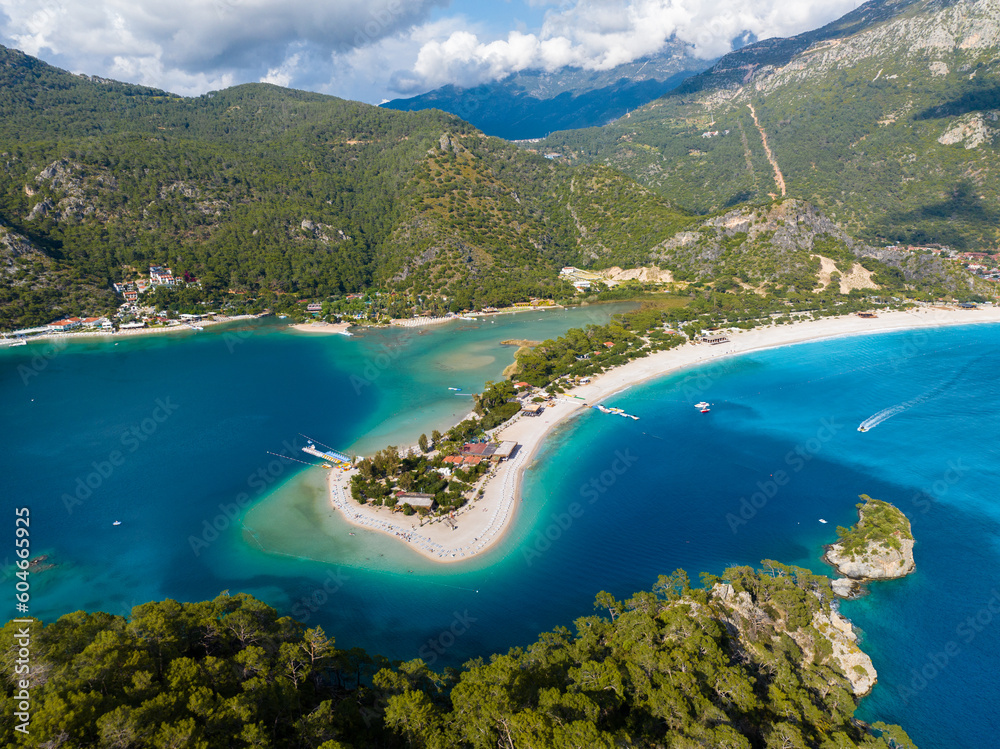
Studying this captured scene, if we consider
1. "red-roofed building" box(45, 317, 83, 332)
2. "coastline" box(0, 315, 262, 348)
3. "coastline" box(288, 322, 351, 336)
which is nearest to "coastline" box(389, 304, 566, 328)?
"coastline" box(288, 322, 351, 336)

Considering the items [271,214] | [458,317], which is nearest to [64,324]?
[271,214]

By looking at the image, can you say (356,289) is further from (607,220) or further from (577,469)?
(577,469)

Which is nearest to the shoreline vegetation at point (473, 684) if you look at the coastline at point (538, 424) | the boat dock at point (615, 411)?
the coastline at point (538, 424)

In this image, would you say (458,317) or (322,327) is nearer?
(322,327)

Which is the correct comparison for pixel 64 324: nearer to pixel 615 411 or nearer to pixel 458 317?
pixel 458 317

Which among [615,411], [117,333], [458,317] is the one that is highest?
[117,333]

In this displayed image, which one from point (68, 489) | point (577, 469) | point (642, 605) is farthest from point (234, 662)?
point (68, 489)

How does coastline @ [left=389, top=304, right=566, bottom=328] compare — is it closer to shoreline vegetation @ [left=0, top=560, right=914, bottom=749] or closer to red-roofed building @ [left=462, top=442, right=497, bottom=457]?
red-roofed building @ [left=462, top=442, right=497, bottom=457]
